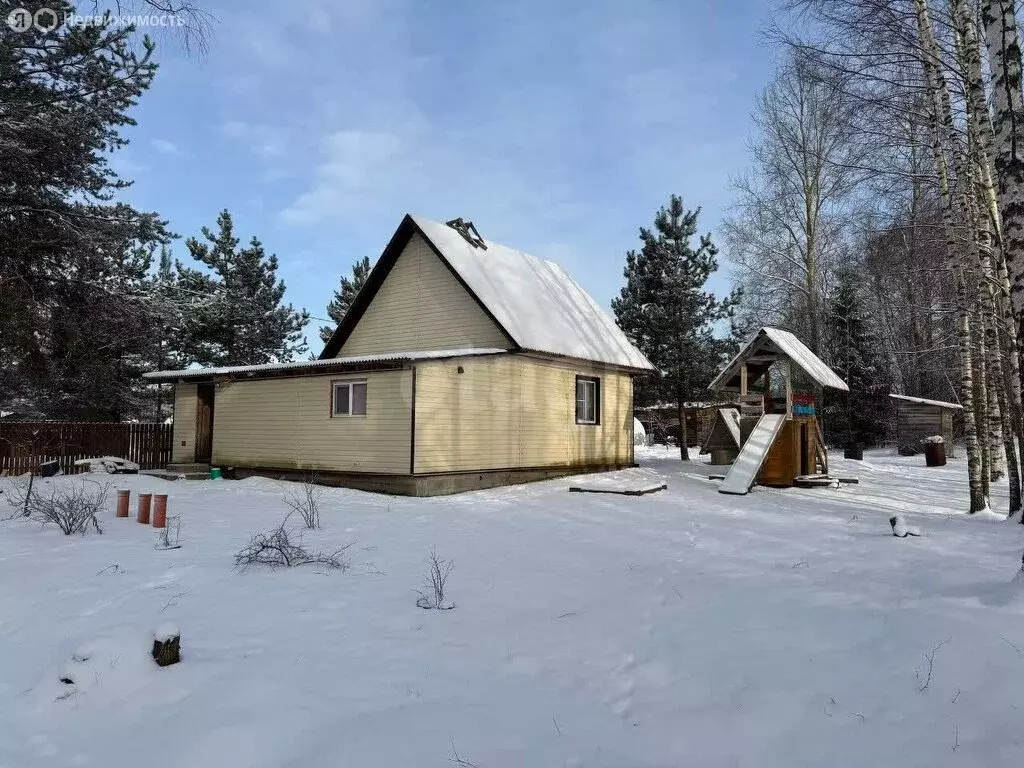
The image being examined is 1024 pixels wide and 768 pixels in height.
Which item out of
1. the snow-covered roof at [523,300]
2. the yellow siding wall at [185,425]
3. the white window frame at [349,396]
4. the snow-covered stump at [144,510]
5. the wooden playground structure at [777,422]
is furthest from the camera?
the yellow siding wall at [185,425]

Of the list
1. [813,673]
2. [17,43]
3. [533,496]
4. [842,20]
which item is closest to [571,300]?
[533,496]

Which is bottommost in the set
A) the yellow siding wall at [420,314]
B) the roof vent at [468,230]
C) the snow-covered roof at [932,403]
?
the snow-covered roof at [932,403]

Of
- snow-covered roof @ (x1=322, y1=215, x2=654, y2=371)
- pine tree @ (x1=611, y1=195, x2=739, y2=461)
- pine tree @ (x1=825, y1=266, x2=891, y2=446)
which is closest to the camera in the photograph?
snow-covered roof @ (x1=322, y1=215, x2=654, y2=371)

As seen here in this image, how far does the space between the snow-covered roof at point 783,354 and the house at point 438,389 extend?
3.44 m

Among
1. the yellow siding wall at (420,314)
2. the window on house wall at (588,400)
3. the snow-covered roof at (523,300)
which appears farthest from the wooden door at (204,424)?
the window on house wall at (588,400)

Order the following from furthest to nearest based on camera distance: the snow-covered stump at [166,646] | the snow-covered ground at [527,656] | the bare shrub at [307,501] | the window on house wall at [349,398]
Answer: the window on house wall at [349,398], the bare shrub at [307,501], the snow-covered stump at [166,646], the snow-covered ground at [527,656]

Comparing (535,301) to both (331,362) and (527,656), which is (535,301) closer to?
(331,362)

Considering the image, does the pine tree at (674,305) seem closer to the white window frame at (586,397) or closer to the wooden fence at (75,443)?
the white window frame at (586,397)

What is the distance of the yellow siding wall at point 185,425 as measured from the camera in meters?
17.6

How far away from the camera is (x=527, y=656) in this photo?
4.24m

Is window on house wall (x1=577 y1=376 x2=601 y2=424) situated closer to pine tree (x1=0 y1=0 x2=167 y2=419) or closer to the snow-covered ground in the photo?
the snow-covered ground

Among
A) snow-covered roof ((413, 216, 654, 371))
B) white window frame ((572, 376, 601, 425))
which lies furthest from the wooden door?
white window frame ((572, 376, 601, 425))

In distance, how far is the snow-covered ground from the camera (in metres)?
3.09

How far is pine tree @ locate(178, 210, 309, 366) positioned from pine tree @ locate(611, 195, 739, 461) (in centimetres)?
1638
